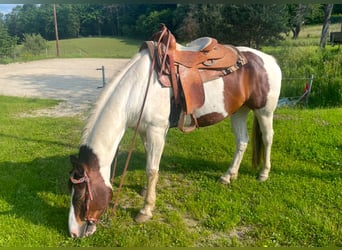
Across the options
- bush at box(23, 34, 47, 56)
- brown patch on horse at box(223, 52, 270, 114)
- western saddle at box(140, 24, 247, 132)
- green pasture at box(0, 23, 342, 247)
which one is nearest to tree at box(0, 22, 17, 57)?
bush at box(23, 34, 47, 56)

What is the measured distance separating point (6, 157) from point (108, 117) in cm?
297

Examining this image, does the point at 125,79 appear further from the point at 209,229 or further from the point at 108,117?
the point at 209,229

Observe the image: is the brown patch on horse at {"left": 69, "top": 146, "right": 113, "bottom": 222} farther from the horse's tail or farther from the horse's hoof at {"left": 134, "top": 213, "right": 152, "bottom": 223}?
the horse's tail

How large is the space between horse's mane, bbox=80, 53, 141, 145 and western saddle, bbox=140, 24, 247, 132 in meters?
0.29

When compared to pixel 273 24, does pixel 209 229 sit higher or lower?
lower

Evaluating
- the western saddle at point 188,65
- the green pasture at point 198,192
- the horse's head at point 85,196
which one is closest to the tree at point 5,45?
the green pasture at point 198,192

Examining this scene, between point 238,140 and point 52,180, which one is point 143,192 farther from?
point 238,140

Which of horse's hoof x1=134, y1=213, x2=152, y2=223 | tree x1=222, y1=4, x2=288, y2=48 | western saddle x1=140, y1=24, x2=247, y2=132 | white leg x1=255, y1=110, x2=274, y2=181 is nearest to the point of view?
western saddle x1=140, y1=24, x2=247, y2=132

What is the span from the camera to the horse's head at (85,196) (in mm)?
2463

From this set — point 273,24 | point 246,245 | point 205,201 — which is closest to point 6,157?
point 205,201

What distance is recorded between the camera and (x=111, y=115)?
261 centimetres

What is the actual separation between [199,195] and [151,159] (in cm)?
90

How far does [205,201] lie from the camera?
335 cm

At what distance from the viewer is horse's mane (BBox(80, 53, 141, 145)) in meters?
2.59
